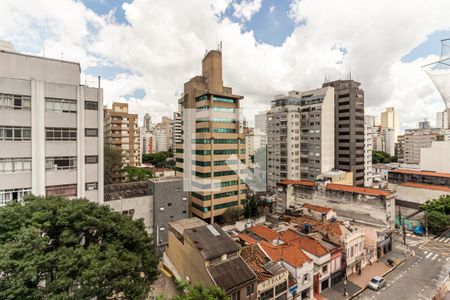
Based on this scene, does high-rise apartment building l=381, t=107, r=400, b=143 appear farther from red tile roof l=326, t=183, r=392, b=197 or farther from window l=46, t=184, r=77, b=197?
window l=46, t=184, r=77, b=197

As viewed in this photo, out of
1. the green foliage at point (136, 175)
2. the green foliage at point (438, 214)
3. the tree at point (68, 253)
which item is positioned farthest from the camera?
the green foliage at point (136, 175)

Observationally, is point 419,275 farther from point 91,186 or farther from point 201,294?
point 91,186

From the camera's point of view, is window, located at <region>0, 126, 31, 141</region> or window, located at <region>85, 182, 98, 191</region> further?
window, located at <region>85, 182, 98, 191</region>

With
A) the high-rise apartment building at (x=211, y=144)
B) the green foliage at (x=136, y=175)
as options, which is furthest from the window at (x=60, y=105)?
the green foliage at (x=136, y=175)

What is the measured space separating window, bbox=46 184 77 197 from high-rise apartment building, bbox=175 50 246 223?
53.6ft

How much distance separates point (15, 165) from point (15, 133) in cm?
220

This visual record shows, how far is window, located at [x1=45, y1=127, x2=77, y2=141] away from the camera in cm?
1733

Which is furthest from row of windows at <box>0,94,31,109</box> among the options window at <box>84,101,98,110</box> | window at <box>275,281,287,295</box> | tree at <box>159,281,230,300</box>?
window at <box>275,281,287,295</box>

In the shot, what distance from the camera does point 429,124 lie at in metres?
120

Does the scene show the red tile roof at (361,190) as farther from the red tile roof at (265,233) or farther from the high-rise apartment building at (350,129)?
the high-rise apartment building at (350,129)

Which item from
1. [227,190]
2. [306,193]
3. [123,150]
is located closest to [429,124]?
[306,193]

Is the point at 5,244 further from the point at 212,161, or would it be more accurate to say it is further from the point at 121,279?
the point at 212,161

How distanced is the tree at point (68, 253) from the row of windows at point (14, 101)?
8333 millimetres

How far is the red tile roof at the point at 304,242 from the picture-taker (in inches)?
767
